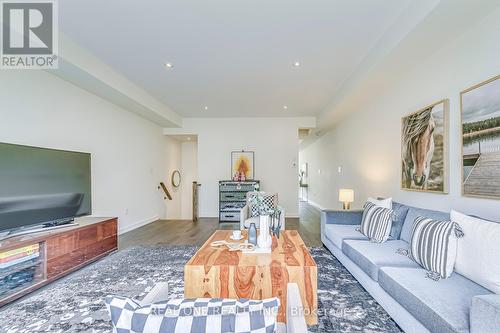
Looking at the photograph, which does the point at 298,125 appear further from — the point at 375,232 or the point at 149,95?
the point at 375,232

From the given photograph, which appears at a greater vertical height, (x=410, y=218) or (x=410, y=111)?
(x=410, y=111)

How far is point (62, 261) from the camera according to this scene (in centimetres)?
276

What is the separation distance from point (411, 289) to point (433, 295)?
0.13 m

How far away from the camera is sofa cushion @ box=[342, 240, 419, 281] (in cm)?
214

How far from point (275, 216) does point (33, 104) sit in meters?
3.36

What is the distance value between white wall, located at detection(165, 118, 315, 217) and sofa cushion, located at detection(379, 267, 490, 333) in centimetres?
487

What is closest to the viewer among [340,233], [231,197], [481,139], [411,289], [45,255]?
[411,289]

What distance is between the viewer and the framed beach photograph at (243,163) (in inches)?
269

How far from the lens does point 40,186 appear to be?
2.74 m

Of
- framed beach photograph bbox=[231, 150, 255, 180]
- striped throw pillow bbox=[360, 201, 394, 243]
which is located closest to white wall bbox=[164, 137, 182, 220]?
framed beach photograph bbox=[231, 150, 255, 180]

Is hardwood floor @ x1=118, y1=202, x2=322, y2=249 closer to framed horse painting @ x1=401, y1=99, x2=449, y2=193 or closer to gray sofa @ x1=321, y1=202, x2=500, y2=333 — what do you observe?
gray sofa @ x1=321, y1=202, x2=500, y2=333

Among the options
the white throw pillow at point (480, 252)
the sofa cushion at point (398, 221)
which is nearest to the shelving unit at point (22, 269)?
the white throw pillow at point (480, 252)

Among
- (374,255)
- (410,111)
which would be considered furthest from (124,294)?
(410,111)

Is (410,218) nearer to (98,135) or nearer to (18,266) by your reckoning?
(18,266)
